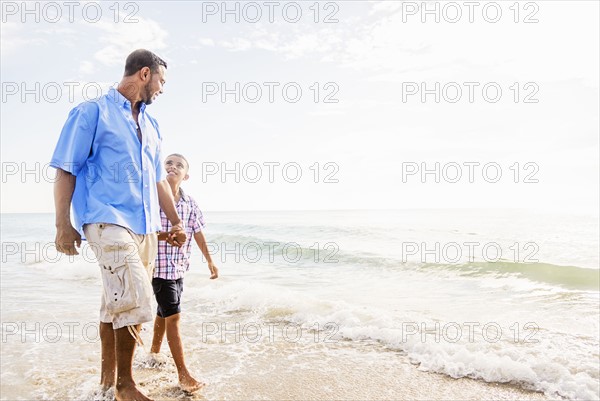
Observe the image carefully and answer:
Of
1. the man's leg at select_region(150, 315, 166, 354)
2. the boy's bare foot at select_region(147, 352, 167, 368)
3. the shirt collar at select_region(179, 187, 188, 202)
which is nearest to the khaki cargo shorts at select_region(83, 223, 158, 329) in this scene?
the shirt collar at select_region(179, 187, 188, 202)

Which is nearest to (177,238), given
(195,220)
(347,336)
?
(195,220)

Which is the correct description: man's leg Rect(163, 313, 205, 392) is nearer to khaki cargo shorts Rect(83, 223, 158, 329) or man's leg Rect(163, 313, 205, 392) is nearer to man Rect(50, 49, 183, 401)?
man Rect(50, 49, 183, 401)

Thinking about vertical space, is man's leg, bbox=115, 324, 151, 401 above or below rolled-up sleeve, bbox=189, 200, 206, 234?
below

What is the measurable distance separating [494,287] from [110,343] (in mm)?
8853

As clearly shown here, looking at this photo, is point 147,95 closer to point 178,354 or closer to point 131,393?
point 131,393

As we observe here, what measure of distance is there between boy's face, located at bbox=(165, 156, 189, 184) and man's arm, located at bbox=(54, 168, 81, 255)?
4.56 ft

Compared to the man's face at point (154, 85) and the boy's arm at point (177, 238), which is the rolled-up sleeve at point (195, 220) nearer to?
the boy's arm at point (177, 238)

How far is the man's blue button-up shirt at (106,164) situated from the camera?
249cm

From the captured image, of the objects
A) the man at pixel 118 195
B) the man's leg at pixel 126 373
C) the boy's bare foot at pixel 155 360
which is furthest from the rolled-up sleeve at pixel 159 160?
the boy's bare foot at pixel 155 360

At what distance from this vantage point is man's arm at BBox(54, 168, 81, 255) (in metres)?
2.42

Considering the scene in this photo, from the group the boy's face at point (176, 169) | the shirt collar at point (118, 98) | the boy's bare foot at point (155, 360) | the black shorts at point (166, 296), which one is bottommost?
the boy's bare foot at point (155, 360)

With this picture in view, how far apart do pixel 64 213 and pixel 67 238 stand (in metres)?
0.14

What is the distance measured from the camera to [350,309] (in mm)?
6277

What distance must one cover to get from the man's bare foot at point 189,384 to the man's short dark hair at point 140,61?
241 centimetres
